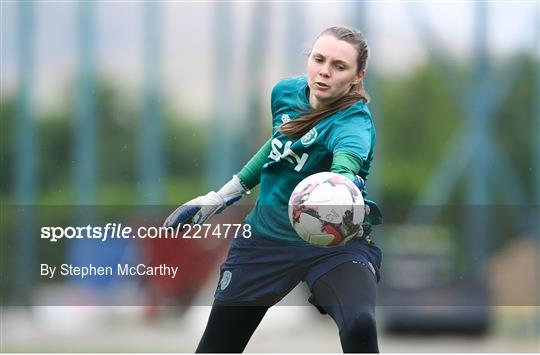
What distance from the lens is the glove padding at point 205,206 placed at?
552cm

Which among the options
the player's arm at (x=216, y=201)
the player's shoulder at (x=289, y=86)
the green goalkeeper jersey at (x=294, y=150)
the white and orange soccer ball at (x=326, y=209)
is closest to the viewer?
the white and orange soccer ball at (x=326, y=209)

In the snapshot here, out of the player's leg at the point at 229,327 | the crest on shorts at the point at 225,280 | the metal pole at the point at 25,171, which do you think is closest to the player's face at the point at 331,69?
the crest on shorts at the point at 225,280

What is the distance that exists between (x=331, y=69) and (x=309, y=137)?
33 cm

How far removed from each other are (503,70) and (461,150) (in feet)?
4.12

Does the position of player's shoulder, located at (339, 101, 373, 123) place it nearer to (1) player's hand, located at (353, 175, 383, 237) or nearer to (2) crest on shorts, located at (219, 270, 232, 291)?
(1) player's hand, located at (353, 175, 383, 237)

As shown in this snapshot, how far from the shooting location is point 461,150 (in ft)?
52.2

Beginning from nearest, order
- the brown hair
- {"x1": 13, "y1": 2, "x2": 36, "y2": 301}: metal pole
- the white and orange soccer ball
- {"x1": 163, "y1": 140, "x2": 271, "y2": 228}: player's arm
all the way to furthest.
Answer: the white and orange soccer ball, the brown hair, {"x1": 163, "y1": 140, "x2": 271, "y2": 228}: player's arm, {"x1": 13, "y1": 2, "x2": 36, "y2": 301}: metal pole

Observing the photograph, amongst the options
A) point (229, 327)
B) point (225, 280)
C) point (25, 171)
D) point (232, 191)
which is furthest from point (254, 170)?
point (25, 171)

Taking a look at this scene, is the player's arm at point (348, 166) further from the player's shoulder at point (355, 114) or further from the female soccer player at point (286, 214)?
the player's shoulder at point (355, 114)

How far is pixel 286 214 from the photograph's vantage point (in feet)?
17.0

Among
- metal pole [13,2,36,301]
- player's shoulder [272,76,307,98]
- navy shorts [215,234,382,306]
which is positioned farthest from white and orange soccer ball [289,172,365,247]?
metal pole [13,2,36,301]

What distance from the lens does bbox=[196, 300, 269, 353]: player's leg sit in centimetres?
509

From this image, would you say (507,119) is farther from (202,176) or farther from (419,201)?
(202,176)

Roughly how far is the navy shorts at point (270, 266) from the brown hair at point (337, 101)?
0.53 m
